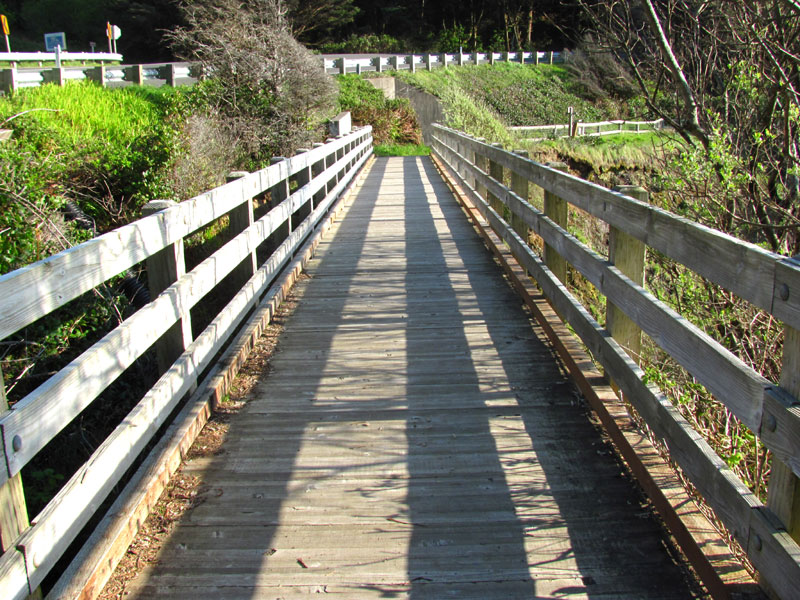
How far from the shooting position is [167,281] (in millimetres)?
3963

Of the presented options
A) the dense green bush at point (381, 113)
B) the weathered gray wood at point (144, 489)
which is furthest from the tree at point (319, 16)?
the weathered gray wood at point (144, 489)

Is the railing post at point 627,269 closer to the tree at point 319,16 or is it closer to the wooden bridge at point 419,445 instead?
the wooden bridge at point 419,445

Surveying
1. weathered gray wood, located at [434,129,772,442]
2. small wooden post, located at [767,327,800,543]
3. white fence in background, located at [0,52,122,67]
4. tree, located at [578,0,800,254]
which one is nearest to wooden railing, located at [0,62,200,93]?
white fence in background, located at [0,52,122,67]

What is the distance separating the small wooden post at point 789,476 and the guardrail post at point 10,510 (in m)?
2.18

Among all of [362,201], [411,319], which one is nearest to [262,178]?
[411,319]

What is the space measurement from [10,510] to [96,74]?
79.4 feet

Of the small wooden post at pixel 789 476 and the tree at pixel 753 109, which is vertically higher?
the tree at pixel 753 109

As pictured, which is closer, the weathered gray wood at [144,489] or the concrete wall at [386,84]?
the weathered gray wood at [144,489]

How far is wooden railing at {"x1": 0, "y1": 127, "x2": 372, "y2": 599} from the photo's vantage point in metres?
2.20

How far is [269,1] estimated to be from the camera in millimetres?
16953

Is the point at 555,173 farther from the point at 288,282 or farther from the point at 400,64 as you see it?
the point at 400,64

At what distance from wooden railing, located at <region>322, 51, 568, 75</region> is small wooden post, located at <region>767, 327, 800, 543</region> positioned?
3319cm

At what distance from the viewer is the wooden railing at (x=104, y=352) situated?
2.20 meters

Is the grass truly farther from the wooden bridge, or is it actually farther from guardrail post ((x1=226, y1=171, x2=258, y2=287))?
the wooden bridge
